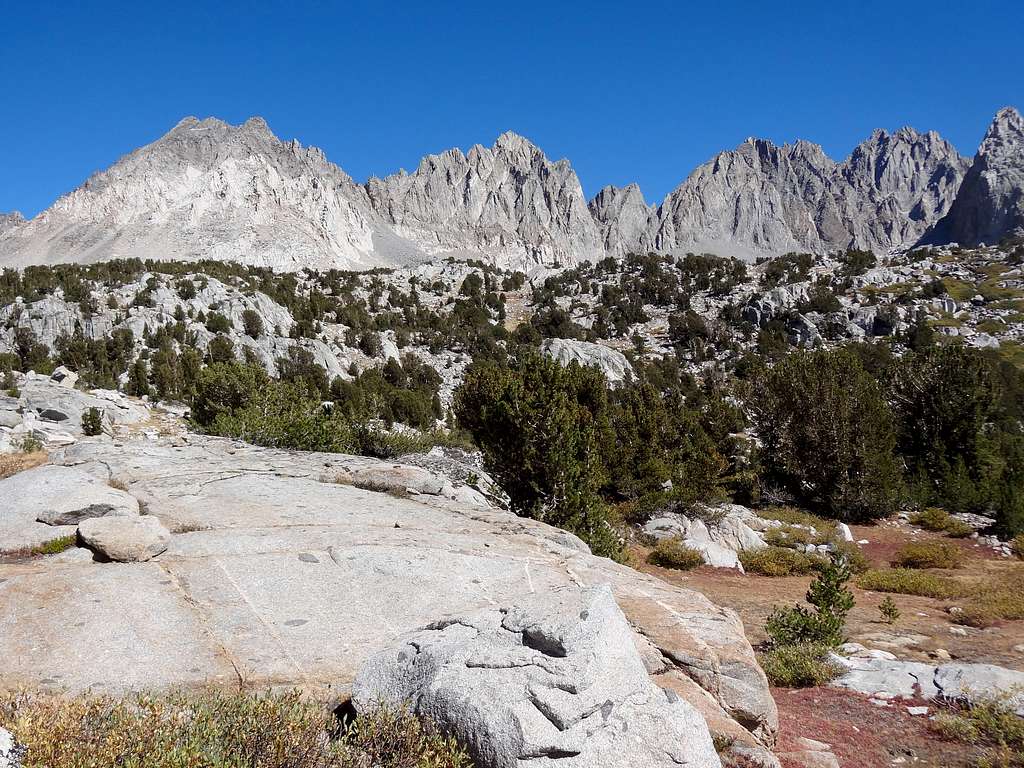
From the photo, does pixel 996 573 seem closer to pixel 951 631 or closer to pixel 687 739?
pixel 951 631

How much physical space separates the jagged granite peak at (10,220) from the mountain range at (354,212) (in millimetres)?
471

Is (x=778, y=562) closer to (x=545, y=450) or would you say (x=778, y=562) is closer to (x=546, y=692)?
(x=545, y=450)

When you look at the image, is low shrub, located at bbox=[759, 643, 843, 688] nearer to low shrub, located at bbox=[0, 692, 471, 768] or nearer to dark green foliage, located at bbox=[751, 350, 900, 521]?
low shrub, located at bbox=[0, 692, 471, 768]

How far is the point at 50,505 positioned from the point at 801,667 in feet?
36.9

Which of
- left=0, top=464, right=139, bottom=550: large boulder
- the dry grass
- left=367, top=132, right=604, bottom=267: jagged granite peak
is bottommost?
the dry grass

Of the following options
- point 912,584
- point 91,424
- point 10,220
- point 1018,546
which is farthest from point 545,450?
point 10,220

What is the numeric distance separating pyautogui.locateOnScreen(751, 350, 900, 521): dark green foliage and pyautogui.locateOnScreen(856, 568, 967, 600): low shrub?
915 cm

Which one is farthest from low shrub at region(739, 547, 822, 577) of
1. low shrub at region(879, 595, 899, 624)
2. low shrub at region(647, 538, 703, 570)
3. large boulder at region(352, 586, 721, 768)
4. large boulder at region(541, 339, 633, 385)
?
large boulder at region(541, 339, 633, 385)

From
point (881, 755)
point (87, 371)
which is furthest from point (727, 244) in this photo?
point (881, 755)

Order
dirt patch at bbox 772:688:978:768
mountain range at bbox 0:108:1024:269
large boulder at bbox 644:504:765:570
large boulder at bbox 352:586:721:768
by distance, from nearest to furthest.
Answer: large boulder at bbox 352:586:721:768
dirt patch at bbox 772:688:978:768
large boulder at bbox 644:504:765:570
mountain range at bbox 0:108:1024:269

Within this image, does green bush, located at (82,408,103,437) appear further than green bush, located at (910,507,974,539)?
Yes

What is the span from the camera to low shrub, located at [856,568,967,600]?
14.5 meters

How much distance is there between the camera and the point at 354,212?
140125 millimetres

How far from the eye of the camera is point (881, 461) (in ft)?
82.0
